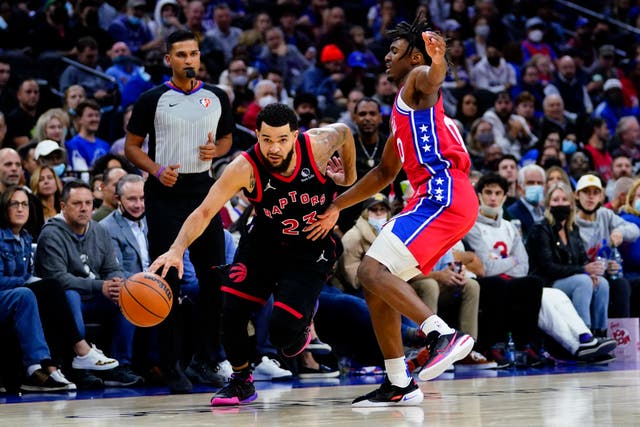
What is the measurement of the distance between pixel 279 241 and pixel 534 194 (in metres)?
4.96

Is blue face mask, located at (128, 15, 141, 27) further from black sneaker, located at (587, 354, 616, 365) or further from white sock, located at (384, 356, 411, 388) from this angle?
white sock, located at (384, 356, 411, 388)

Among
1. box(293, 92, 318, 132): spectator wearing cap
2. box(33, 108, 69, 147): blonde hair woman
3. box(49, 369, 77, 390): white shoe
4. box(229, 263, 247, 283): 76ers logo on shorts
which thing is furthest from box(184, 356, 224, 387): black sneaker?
box(293, 92, 318, 132): spectator wearing cap

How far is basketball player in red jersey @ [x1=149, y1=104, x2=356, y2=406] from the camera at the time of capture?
5.73 metres

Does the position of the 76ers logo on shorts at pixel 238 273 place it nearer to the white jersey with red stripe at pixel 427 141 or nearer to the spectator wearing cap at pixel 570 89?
the white jersey with red stripe at pixel 427 141

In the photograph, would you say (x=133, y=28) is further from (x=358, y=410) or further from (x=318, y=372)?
(x=358, y=410)

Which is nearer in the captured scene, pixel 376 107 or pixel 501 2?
pixel 376 107

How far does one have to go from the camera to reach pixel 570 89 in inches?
606

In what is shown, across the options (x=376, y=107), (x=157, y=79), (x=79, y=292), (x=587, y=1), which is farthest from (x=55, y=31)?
(x=587, y=1)

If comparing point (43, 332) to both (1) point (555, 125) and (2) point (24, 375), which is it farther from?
(1) point (555, 125)

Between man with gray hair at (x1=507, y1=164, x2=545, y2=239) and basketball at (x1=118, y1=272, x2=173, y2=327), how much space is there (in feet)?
18.1

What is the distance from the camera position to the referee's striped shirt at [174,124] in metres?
6.83

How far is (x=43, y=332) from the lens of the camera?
7211mm

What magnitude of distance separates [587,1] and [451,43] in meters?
5.17

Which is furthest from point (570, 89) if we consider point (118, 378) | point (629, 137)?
point (118, 378)
